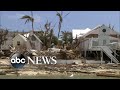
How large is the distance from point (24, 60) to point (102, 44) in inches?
175

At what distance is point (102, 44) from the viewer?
1619cm

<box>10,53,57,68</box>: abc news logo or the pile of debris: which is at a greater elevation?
the pile of debris

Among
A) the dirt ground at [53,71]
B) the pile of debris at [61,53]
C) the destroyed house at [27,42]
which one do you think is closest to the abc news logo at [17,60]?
the dirt ground at [53,71]

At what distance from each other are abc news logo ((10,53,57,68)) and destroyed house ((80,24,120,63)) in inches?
87.6

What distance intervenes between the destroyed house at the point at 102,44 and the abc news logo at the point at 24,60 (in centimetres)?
223

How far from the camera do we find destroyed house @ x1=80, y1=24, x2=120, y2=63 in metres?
16.1

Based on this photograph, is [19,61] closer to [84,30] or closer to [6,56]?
[6,56]

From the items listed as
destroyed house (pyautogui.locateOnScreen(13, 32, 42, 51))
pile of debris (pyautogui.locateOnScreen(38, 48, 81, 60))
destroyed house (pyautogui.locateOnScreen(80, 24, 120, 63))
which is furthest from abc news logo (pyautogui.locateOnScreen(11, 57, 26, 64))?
destroyed house (pyautogui.locateOnScreen(80, 24, 120, 63))

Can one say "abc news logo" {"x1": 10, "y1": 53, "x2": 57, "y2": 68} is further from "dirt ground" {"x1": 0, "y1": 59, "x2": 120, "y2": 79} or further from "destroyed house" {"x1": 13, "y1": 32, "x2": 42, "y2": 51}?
"destroyed house" {"x1": 13, "y1": 32, "x2": 42, "y2": 51}

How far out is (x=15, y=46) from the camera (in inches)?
622

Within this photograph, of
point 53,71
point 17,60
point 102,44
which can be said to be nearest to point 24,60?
point 17,60

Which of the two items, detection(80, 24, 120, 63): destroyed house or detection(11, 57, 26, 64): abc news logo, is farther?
detection(80, 24, 120, 63): destroyed house
